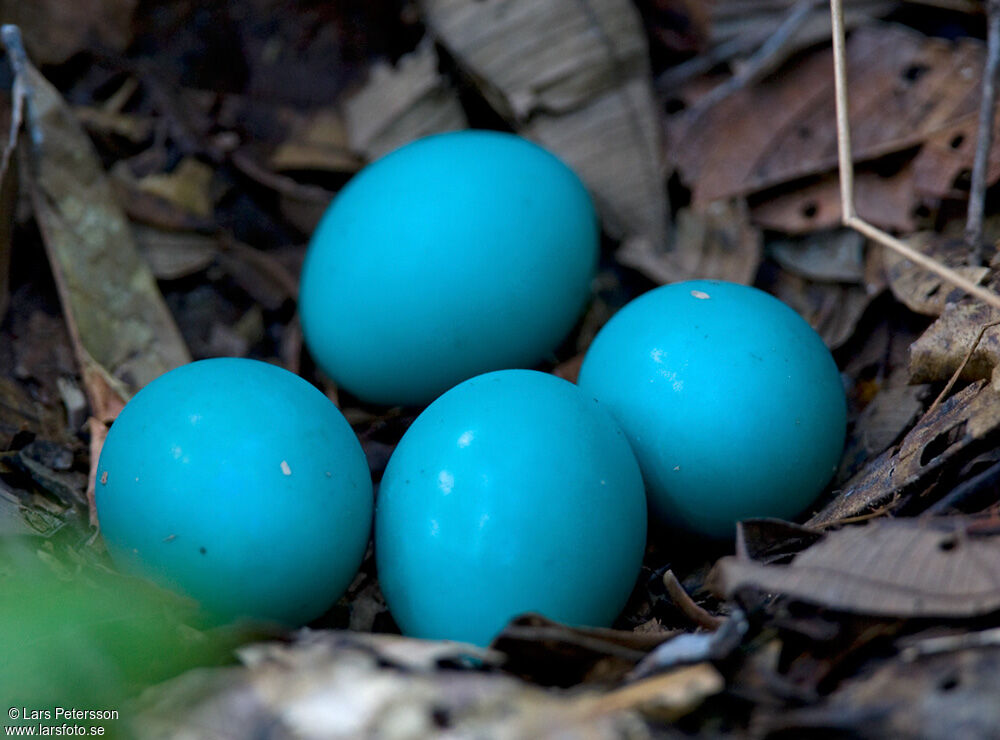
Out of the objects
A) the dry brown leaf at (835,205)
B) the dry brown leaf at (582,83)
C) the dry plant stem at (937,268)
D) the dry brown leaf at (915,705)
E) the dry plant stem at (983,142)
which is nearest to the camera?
the dry brown leaf at (915,705)

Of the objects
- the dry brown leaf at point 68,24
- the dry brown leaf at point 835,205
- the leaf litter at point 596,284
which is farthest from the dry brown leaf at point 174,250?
the dry brown leaf at point 835,205

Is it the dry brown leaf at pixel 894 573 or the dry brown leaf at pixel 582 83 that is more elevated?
the dry brown leaf at pixel 582 83

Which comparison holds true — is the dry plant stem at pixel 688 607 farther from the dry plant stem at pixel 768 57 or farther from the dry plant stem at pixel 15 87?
the dry plant stem at pixel 15 87

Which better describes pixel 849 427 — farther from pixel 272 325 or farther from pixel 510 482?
pixel 272 325

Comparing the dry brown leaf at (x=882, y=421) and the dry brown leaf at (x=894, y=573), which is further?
the dry brown leaf at (x=882, y=421)

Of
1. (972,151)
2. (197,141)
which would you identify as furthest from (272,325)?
(972,151)

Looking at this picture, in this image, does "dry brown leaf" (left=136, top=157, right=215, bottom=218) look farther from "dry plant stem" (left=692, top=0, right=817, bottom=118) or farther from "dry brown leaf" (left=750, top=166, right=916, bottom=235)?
"dry brown leaf" (left=750, top=166, right=916, bottom=235)

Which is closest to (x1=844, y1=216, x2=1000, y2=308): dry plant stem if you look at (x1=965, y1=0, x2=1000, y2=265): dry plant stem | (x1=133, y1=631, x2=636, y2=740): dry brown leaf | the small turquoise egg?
the small turquoise egg
